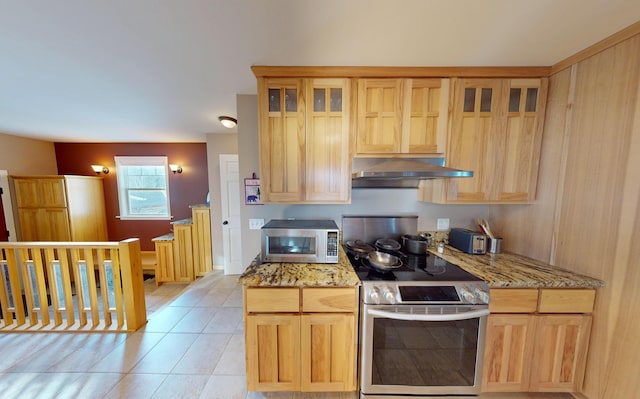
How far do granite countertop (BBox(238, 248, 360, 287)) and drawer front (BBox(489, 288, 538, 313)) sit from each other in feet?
3.01

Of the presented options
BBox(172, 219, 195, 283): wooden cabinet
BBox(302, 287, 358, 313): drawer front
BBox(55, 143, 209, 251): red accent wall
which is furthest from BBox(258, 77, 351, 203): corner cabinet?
BBox(55, 143, 209, 251): red accent wall

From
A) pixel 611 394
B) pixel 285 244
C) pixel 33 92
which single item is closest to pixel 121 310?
pixel 285 244

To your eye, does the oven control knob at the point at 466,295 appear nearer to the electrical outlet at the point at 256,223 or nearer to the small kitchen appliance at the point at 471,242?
the small kitchen appliance at the point at 471,242

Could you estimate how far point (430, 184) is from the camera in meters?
1.95

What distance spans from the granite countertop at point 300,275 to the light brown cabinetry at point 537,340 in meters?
0.98

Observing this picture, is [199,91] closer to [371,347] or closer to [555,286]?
[371,347]

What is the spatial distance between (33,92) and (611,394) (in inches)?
202

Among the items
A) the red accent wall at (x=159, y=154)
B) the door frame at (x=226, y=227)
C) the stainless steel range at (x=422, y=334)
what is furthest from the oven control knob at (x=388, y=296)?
the red accent wall at (x=159, y=154)

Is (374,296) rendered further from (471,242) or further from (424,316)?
(471,242)

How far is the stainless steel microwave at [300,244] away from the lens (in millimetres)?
1577

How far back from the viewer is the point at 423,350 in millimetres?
1369

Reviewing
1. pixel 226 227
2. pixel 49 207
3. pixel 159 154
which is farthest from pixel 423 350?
pixel 49 207

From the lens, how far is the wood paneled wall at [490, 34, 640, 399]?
1223 millimetres

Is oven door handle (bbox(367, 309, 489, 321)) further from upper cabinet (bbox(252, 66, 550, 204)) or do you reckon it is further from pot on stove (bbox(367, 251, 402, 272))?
upper cabinet (bbox(252, 66, 550, 204))
